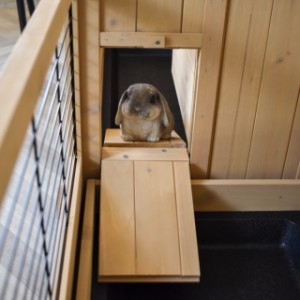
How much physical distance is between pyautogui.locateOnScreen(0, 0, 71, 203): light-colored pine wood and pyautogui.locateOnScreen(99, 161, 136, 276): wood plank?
0.87m

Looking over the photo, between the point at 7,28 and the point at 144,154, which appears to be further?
the point at 7,28

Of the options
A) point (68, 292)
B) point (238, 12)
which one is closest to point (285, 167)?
point (238, 12)

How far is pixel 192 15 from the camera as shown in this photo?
165 cm

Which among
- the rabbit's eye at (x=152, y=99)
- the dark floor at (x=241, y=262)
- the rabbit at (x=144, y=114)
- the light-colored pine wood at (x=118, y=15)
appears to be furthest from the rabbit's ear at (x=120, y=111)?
the dark floor at (x=241, y=262)

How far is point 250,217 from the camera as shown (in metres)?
2.01

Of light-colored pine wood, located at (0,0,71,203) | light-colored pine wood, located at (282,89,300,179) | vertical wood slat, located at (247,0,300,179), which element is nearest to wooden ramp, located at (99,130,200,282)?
vertical wood slat, located at (247,0,300,179)

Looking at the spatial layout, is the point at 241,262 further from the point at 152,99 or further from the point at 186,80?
the point at 186,80

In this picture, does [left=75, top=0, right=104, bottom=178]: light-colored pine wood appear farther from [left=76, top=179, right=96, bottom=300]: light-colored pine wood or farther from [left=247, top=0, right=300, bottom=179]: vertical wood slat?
[left=247, top=0, right=300, bottom=179]: vertical wood slat

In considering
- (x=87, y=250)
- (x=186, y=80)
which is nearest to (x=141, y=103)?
(x=186, y=80)

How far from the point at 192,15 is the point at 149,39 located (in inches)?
7.0

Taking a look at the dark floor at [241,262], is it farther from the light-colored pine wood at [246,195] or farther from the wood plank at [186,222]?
the wood plank at [186,222]

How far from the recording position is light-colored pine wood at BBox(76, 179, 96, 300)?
4.52 ft

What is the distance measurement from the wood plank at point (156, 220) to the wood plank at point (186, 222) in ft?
0.06

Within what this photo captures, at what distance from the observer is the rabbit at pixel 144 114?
1.88 metres
